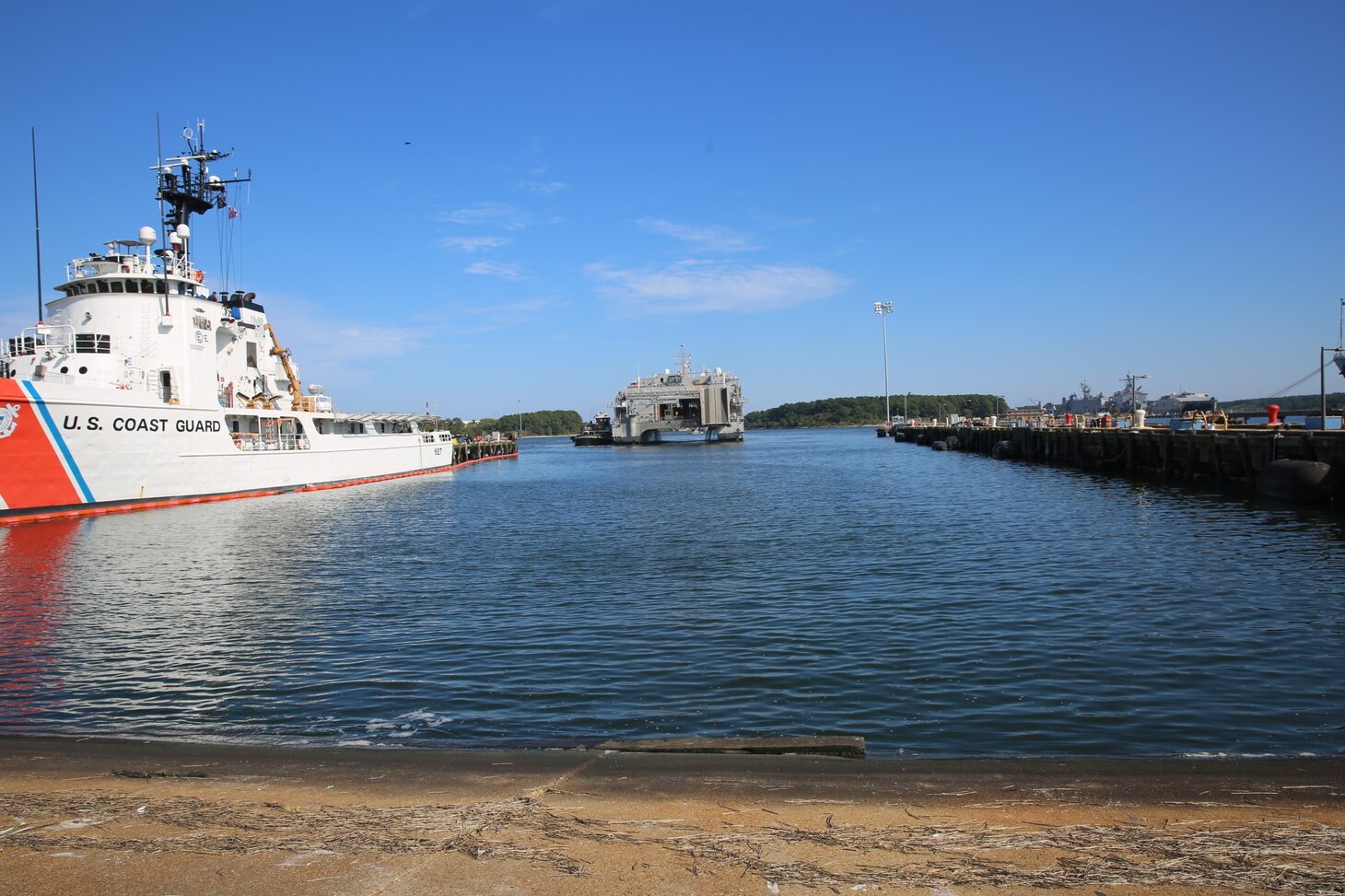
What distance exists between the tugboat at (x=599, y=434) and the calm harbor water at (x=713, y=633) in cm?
10287

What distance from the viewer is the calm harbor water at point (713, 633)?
323 inches

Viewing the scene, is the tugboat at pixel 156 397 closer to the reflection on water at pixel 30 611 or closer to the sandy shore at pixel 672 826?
the reflection on water at pixel 30 611

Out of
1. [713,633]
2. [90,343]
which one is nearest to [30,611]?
[713,633]

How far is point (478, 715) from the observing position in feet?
28.2

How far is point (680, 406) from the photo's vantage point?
117 metres

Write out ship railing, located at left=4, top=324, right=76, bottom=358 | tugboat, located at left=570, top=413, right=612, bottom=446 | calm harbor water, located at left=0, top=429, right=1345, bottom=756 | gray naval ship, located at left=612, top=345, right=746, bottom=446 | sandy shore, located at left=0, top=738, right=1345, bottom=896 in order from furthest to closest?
tugboat, located at left=570, top=413, right=612, bottom=446, gray naval ship, located at left=612, top=345, right=746, bottom=446, ship railing, located at left=4, top=324, right=76, bottom=358, calm harbor water, located at left=0, top=429, right=1345, bottom=756, sandy shore, located at left=0, top=738, right=1345, bottom=896

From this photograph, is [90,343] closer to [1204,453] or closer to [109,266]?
[109,266]

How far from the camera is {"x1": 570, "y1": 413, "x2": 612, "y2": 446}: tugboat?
128625 millimetres

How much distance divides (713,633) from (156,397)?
1196 inches

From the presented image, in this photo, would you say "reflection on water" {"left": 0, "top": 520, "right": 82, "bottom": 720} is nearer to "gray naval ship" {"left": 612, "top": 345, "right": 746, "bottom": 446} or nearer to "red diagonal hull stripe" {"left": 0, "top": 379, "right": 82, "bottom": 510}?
"red diagonal hull stripe" {"left": 0, "top": 379, "right": 82, "bottom": 510}

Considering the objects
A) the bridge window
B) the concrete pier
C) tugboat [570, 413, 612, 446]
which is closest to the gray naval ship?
tugboat [570, 413, 612, 446]

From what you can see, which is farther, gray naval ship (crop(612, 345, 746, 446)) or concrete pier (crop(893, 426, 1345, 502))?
gray naval ship (crop(612, 345, 746, 446))

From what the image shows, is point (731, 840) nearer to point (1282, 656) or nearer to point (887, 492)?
point (1282, 656)

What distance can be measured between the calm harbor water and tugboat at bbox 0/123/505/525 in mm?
5291
